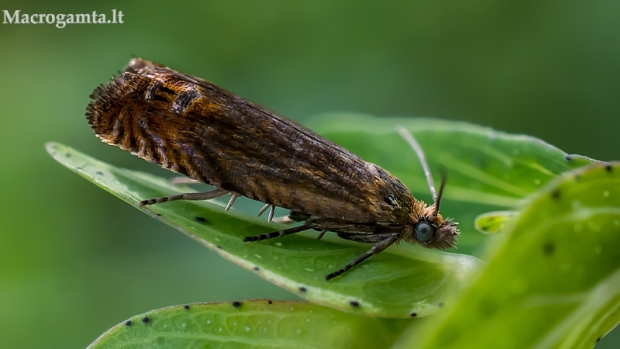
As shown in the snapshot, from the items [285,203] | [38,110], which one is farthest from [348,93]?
[285,203]

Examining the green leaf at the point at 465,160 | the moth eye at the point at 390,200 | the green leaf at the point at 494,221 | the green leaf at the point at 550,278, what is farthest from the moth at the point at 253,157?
the green leaf at the point at 550,278

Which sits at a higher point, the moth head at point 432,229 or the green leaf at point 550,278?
the green leaf at point 550,278

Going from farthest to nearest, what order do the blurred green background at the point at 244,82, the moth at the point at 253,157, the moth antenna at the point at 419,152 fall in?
the blurred green background at the point at 244,82
the moth antenna at the point at 419,152
the moth at the point at 253,157

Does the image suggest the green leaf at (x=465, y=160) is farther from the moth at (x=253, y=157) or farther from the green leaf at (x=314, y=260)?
the green leaf at (x=314, y=260)

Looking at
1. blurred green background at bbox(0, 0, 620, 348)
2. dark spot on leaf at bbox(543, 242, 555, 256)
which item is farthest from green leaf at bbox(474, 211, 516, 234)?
blurred green background at bbox(0, 0, 620, 348)

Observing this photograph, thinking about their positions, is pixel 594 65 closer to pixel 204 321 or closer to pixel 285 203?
pixel 285 203

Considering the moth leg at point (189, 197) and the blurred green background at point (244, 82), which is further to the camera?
the blurred green background at point (244, 82)
